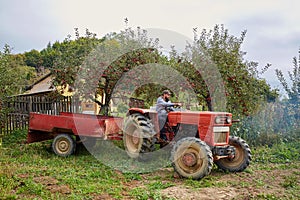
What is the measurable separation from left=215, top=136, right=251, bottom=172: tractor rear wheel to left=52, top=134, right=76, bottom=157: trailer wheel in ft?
11.8

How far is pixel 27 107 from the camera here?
11.4m

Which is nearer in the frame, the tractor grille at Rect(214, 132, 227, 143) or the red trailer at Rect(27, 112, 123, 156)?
the tractor grille at Rect(214, 132, 227, 143)

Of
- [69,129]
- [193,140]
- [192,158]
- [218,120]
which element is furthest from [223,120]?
[69,129]

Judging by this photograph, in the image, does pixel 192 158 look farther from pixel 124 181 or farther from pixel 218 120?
pixel 124 181

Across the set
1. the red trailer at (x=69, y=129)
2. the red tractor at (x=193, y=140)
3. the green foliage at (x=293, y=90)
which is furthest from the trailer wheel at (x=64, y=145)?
the green foliage at (x=293, y=90)

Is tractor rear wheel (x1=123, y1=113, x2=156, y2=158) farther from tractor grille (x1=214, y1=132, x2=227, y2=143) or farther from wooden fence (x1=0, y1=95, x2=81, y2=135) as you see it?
wooden fence (x1=0, y1=95, x2=81, y2=135)

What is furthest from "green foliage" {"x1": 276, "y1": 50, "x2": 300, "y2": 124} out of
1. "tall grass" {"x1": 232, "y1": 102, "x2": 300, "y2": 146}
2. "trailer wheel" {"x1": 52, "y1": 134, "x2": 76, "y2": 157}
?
"trailer wheel" {"x1": 52, "y1": 134, "x2": 76, "y2": 157}

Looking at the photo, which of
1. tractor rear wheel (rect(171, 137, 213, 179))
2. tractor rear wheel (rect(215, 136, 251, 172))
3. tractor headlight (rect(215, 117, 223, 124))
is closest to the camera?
tractor rear wheel (rect(171, 137, 213, 179))

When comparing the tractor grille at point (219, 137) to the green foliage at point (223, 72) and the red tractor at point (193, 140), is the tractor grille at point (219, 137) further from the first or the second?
the green foliage at point (223, 72)

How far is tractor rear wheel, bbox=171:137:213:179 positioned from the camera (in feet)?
18.7

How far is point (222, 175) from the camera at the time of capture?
6293 millimetres

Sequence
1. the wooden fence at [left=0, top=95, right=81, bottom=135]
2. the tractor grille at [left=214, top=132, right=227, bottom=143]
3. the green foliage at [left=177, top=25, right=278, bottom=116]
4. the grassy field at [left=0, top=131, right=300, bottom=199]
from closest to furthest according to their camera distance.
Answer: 1. the grassy field at [left=0, top=131, right=300, bottom=199]
2. the tractor grille at [left=214, top=132, right=227, bottom=143]
3. the green foliage at [left=177, top=25, right=278, bottom=116]
4. the wooden fence at [left=0, top=95, right=81, bottom=135]

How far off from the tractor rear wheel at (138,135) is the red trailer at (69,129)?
1.12 ft

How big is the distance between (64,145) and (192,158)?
144 inches
